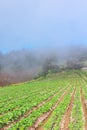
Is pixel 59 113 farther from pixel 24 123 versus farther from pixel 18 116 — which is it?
pixel 24 123

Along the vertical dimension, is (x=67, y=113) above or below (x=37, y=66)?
below

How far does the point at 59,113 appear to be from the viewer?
22.7 m

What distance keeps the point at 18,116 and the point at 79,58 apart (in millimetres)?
120794

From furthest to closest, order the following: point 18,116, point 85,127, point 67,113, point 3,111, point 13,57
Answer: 1. point 13,57
2. point 3,111
3. point 67,113
4. point 18,116
5. point 85,127

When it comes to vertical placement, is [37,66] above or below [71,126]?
above

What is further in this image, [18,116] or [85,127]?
[18,116]

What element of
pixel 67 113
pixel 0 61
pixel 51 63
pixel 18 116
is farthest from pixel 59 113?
pixel 0 61

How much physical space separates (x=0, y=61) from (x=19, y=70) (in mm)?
10715

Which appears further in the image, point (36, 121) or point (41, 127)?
point (36, 121)

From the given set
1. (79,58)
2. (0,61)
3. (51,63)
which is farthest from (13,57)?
(79,58)

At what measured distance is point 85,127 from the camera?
17.7 meters

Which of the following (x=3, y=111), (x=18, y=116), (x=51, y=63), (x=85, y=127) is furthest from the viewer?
(x=51, y=63)

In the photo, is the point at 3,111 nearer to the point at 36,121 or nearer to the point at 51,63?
the point at 36,121

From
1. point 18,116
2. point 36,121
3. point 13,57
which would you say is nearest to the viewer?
point 36,121
